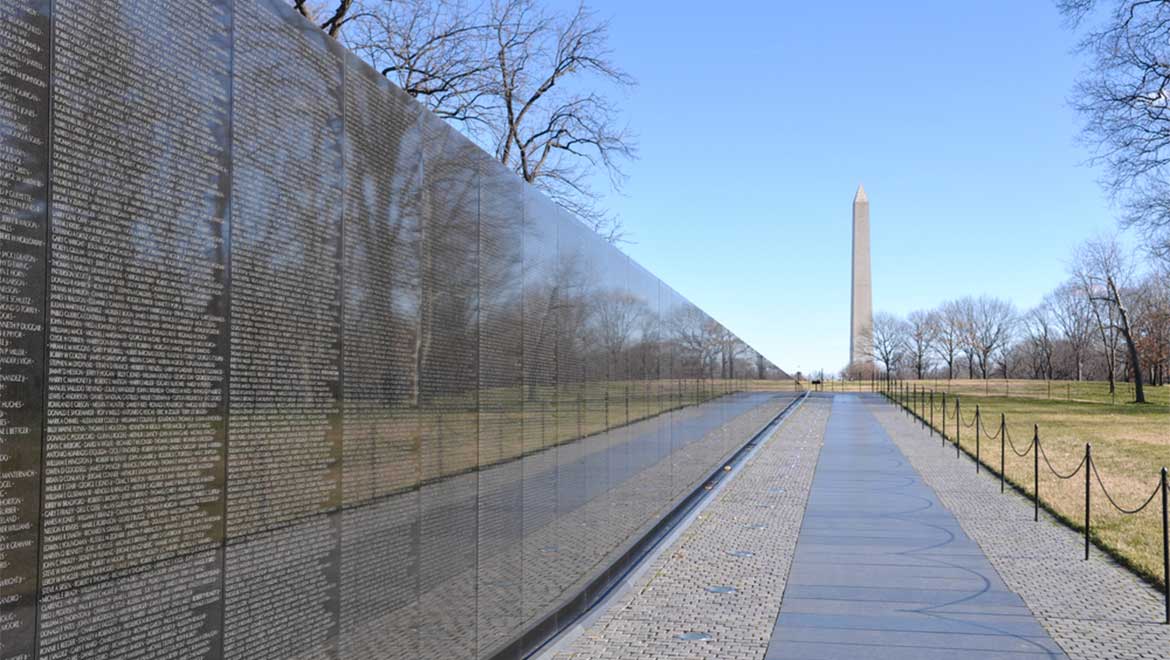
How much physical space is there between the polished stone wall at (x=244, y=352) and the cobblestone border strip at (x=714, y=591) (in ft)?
3.49

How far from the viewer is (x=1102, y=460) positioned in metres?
21.6

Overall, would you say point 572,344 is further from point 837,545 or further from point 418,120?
point 837,545

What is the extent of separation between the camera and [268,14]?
384cm

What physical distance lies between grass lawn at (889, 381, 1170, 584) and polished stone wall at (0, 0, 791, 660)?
743 cm

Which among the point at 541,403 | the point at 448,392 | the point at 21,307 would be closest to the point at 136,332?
the point at 21,307

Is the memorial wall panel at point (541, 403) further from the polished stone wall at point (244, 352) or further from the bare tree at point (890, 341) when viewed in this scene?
the bare tree at point (890, 341)

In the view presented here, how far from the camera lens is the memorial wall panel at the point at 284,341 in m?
3.52

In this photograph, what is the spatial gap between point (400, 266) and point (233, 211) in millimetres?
1404

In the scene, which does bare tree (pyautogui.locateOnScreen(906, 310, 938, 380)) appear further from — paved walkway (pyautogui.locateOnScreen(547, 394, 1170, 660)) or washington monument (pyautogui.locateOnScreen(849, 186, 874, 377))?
paved walkway (pyautogui.locateOnScreen(547, 394, 1170, 660))

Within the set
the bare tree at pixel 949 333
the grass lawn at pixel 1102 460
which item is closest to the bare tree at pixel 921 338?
the bare tree at pixel 949 333

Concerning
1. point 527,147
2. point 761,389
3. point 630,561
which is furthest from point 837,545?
point 761,389

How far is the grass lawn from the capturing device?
37.8 feet

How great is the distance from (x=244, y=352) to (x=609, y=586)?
19.8 ft

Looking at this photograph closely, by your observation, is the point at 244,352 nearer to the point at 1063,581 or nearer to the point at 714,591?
the point at 714,591
